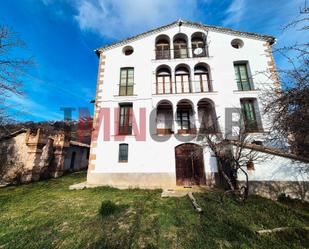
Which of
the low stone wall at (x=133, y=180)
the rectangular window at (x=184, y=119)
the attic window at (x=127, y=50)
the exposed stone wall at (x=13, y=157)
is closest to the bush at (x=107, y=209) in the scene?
the low stone wall at (x=133, y=180)

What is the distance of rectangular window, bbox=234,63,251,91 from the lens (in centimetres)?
1148

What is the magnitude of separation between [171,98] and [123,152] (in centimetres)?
561

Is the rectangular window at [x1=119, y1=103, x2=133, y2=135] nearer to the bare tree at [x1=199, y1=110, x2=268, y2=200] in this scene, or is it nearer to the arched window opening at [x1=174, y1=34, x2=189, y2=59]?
the bare tree at [x1=199, y1=110, x2=268, y2=200]

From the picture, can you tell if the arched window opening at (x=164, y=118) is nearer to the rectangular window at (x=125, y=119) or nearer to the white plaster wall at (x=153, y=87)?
the white plaster wall at (x=153, y=87)

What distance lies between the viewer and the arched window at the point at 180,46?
42.5ft

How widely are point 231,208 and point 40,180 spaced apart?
1458 centimetres

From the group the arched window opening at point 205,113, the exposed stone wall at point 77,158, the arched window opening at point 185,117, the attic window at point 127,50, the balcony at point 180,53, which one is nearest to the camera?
the arched window opening at point 205,113

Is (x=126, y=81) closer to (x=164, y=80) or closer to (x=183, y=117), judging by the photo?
(x=164, y=80)

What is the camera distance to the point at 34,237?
403 centimetres

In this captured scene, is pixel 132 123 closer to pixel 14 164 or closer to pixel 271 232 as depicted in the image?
pixel 271 232

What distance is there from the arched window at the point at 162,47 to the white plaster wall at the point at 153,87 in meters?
0.54

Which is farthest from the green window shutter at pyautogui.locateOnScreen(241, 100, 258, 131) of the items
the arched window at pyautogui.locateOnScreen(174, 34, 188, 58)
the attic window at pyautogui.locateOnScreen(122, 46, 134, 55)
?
the attic window at pyautogui.locateOnScreen(122, 46, 134, 55)

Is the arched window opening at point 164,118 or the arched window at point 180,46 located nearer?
the arched window opening at point 164,118

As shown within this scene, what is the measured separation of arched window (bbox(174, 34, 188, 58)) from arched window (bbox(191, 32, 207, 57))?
71 centimetres
